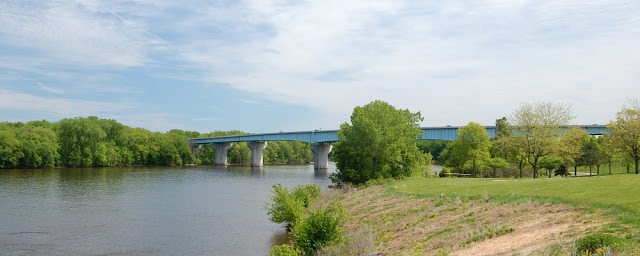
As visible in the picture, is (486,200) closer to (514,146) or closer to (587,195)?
(587,195)

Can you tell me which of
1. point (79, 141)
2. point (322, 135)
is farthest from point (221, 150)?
point (79, 141)

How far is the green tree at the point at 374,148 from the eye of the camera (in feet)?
198

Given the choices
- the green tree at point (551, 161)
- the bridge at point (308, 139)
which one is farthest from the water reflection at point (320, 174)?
the green tree at point (551, 161)

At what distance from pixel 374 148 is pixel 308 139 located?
89106mm

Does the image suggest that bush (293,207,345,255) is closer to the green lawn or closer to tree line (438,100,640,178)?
the green lawn

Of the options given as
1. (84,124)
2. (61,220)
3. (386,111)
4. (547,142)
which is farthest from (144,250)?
(84,124)

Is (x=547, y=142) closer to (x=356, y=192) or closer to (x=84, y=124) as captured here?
(x=356, y=192)

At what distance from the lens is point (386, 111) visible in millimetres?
63688

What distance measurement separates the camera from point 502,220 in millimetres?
25125

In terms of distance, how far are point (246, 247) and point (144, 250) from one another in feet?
21.6

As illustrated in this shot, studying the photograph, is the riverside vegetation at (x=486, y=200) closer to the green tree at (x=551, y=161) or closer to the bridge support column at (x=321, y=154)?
the green tree at (x=551, y=161)

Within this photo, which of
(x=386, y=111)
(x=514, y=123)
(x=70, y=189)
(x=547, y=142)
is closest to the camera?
(x=547, y=142)

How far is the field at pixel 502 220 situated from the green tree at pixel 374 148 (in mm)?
21640

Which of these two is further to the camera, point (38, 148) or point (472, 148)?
point (38, 148)
